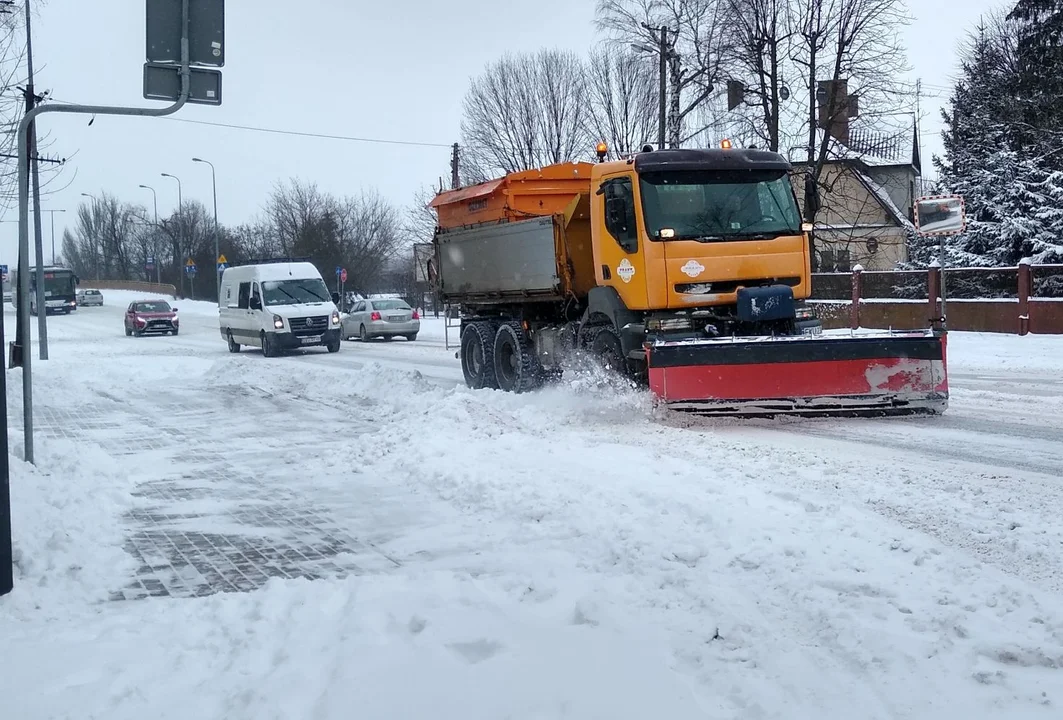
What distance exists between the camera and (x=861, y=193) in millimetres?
48844

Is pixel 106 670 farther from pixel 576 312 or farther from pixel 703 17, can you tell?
pixel 703 17

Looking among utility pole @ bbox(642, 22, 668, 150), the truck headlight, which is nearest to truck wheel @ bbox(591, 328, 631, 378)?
the truck headlight

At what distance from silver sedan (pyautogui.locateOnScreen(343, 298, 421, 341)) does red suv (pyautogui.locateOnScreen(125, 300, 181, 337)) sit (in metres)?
13.3

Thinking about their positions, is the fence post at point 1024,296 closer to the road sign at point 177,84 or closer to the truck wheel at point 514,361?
the truck wheel at point 514,361

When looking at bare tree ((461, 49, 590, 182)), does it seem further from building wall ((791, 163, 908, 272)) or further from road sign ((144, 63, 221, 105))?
road sign ((144, 63, 221, 105))

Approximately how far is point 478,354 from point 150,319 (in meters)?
30.5

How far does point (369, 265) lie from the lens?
64.2 meters

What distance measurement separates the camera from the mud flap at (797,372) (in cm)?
1020

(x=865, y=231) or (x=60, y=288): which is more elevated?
(x=865, y=231)

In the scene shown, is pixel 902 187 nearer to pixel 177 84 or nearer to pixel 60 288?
pixel 60 288

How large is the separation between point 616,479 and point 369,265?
5821cm

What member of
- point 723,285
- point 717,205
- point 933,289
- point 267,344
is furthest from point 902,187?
point 723,285

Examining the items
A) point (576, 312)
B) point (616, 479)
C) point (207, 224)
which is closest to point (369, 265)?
point (207, 224)

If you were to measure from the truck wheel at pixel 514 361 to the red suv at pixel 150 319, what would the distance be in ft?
102
